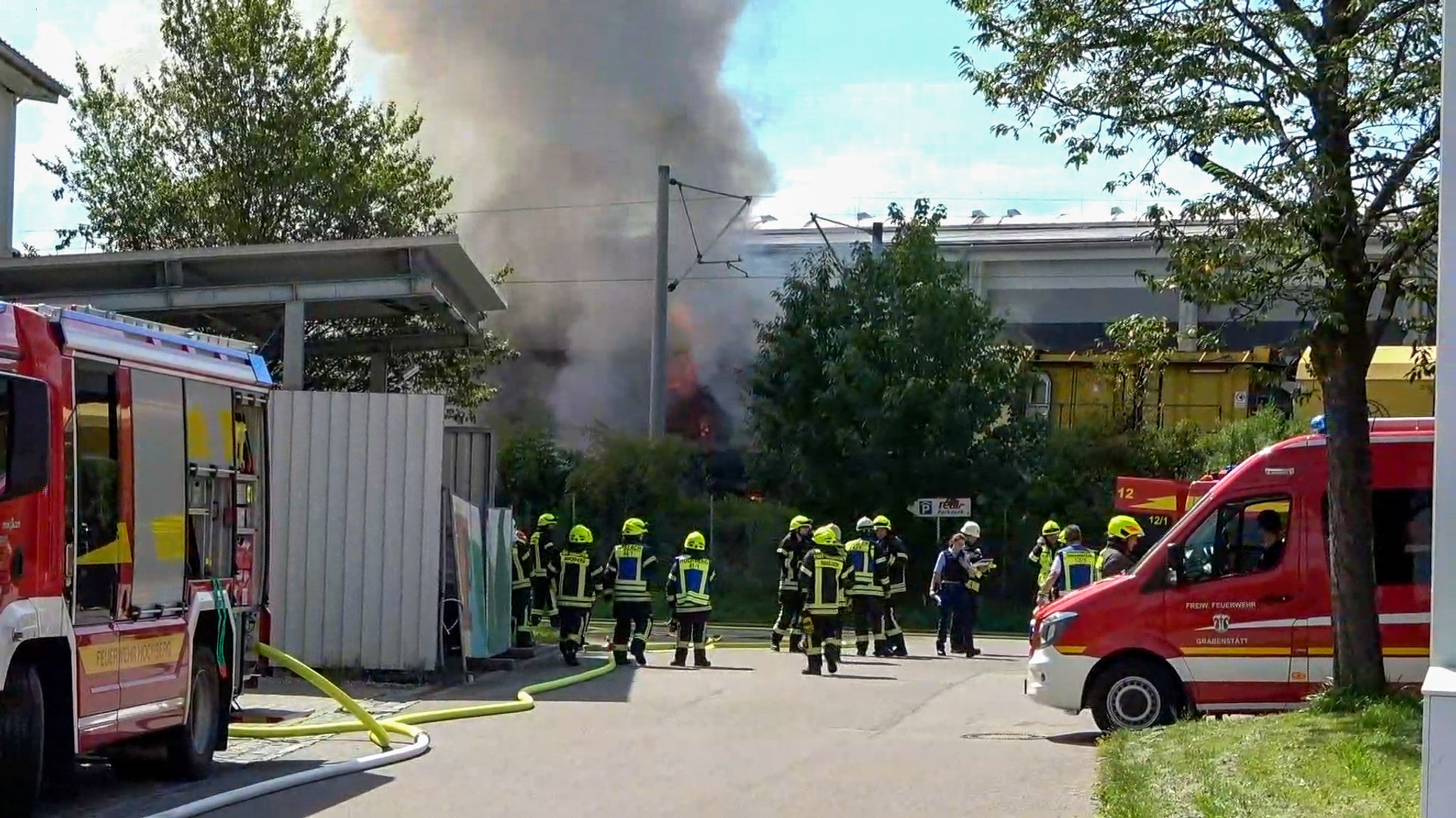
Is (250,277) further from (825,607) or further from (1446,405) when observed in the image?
(1446,405)

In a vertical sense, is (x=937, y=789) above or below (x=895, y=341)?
below

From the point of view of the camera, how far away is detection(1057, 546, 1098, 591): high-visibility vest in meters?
18.4

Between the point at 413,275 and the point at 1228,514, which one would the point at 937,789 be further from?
the point at 413,275

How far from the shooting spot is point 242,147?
93.5 ft

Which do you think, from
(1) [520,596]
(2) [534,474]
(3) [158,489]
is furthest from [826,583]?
(2) [534,474]

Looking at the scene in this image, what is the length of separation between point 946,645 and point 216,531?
14.7m

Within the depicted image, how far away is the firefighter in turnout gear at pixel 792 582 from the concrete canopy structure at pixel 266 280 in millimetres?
5368

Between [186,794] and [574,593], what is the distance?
9.27m

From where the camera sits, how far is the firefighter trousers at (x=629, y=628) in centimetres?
1922

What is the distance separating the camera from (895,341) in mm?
34125

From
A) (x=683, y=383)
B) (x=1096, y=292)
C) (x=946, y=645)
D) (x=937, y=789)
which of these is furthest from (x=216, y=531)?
(x=1096, y=292)

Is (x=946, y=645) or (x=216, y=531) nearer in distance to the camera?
(x=216, y=531)

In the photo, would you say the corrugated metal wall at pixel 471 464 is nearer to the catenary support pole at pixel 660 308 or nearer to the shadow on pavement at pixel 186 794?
the shadow on pavement at pixel 186 794

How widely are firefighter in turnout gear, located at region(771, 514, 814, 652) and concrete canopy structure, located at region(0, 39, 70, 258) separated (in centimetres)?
1293
